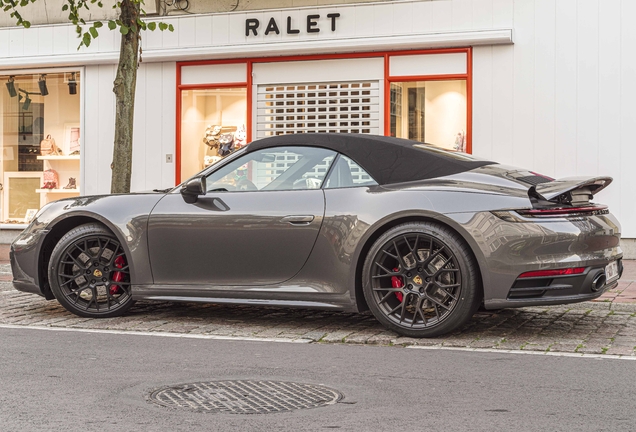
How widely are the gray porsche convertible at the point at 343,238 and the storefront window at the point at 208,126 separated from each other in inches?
317

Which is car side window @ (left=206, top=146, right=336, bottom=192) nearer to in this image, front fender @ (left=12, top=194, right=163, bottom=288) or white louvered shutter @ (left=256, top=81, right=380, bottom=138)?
front fender @ (left=12, top=194, right=163, bottom=288)

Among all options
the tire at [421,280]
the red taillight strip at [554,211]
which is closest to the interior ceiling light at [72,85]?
the tire at [421,280]

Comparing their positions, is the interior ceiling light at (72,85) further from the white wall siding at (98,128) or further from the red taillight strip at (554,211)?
the red taillight strip at (554,211)

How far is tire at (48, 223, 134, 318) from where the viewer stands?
24.4 ft

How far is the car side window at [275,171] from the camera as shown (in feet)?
22.8

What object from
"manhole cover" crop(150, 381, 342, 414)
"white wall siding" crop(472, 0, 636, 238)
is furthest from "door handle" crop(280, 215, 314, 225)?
"white wall siding" crop(472, 0, 636, 238)

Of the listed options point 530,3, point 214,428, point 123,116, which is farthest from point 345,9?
point 214,428

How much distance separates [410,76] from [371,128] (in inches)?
39.5

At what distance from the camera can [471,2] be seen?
13867mm

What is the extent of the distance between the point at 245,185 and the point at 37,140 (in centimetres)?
1108

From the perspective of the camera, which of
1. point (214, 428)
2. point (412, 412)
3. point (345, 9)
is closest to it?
point (214, 428)

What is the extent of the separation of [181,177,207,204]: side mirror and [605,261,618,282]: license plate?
2.97 metres

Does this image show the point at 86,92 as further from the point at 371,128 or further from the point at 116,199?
the point at 116,199

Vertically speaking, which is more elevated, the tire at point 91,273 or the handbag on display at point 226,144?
the handbag on display at point 226,144
